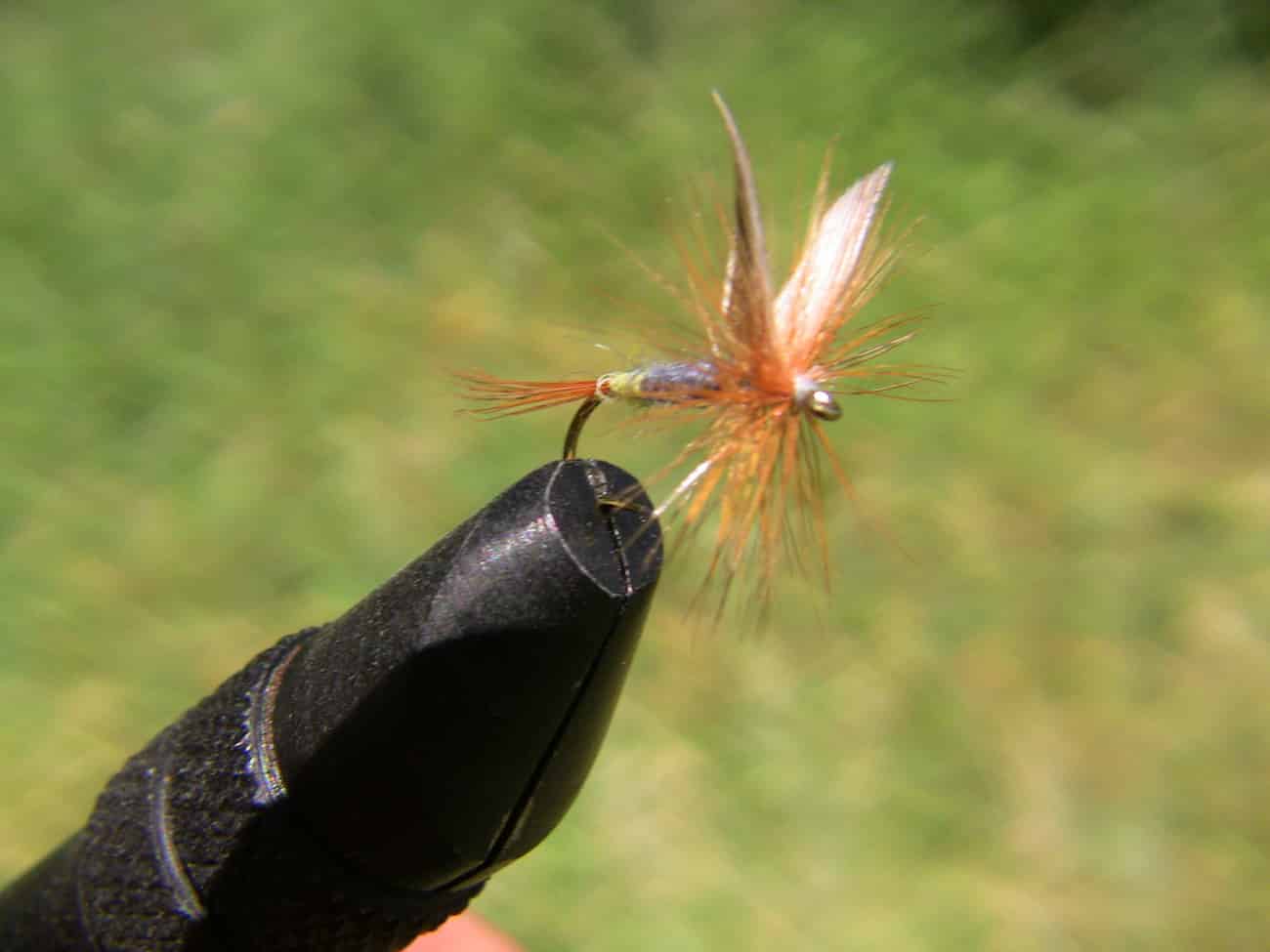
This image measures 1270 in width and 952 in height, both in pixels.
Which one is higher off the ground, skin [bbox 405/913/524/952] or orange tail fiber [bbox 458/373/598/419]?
orange tail fiber [bbox 458/373/598/419]

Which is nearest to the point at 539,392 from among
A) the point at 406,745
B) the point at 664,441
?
the point at 406,745

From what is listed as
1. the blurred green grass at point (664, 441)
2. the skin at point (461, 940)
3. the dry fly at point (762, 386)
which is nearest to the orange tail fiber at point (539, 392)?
the dry fly at point (762, 386)

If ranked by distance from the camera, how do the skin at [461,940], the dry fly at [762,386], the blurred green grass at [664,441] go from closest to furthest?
the dry fly at [762,386] → the skin at [461,940] → the blurred green grass at [664,441]

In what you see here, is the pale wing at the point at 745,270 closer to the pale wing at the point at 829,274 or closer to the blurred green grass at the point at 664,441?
the pale wing at the point at 829,274

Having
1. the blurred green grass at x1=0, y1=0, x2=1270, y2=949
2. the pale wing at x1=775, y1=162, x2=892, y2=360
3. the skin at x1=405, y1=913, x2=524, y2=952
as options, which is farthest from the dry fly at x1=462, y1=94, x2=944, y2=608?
the blurred green grass at x1=0, y1=0, x2=1270, y2=949

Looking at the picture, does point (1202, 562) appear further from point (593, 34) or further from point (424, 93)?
point (424, 93)

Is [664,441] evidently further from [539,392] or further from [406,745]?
[406,745]

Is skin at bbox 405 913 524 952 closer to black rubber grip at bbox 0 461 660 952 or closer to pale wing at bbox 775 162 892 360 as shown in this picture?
black rubber grip at bbox 0 461 660 952
